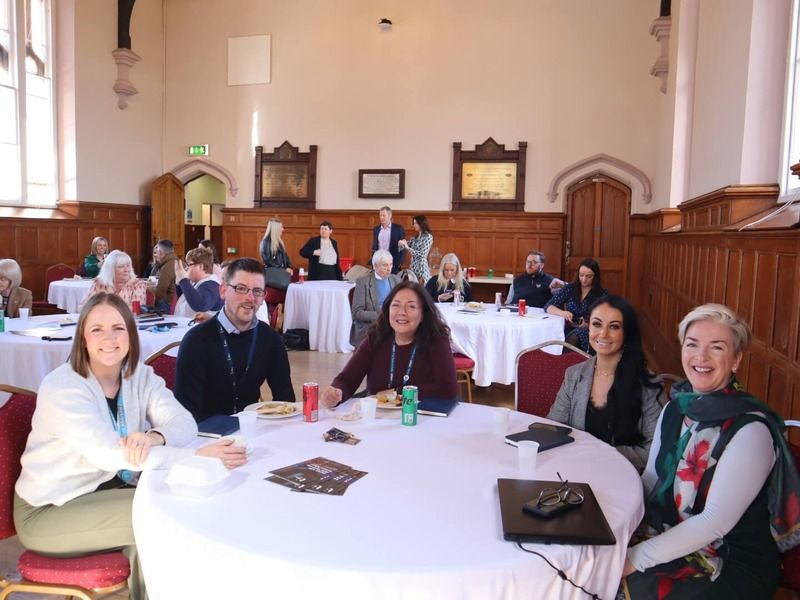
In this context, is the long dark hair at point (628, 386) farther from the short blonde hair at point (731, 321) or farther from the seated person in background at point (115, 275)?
the seated person in background at point (115, 275)

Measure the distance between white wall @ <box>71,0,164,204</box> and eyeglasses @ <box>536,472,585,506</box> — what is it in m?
10.7

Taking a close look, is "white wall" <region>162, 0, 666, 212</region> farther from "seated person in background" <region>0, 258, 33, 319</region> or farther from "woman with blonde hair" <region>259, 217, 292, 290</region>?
"seated person in background" <region>0, 258, 33, 319</region>

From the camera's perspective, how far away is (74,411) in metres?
1.92

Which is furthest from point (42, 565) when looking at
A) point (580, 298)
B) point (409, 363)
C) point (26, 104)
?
point (26, 104)

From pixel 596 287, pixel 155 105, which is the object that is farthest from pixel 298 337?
pixel 155 105

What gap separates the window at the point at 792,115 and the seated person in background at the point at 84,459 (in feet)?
13.6

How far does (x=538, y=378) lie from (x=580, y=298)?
8.15 feet

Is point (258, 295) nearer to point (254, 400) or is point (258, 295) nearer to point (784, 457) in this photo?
point (254, 400)

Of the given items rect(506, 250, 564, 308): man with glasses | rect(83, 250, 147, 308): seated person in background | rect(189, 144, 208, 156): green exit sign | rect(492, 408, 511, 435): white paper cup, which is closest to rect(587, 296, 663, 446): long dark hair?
rect(492, 408, 511, 435): white paper cup

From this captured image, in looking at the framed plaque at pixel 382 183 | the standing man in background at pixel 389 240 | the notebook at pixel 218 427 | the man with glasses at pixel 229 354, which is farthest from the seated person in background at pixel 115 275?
the framed plaque at pixel 382 183

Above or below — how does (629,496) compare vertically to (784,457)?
below

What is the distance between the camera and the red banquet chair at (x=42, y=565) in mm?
1850

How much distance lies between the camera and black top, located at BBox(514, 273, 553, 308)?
20.2ft

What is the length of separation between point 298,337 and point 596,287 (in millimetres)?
3700
